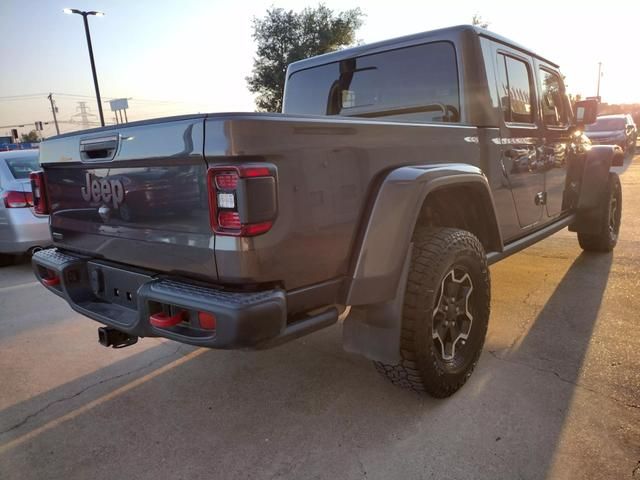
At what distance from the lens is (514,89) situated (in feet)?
11.3

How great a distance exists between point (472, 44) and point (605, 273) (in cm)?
289

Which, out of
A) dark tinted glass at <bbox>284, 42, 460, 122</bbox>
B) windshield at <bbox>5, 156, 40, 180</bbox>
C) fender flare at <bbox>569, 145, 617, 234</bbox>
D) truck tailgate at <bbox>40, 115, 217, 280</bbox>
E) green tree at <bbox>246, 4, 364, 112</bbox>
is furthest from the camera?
green tree at <bbox>246, 4, 364, 112</bbox>

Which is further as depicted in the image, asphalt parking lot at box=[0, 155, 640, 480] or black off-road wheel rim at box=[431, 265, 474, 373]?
black off-road wheel rim at box=[431, 265, 474, 373]

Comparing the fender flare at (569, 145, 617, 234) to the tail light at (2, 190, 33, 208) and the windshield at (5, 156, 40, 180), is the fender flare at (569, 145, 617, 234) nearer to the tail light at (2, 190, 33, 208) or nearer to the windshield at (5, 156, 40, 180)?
the tail light at (2, 190, 33, 208)

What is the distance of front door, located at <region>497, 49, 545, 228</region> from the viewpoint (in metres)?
3.23

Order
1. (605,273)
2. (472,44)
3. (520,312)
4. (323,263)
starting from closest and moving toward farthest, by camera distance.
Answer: (323,263) → (472,44) → (520,312) → (605,273)

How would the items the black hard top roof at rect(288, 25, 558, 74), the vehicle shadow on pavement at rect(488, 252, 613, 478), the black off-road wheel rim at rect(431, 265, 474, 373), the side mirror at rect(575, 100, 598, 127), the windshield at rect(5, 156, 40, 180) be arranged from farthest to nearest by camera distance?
the windshield at rect(5, 156, 40, 180) → the side mirror at rect(575, 100, 598, 127) → the black hard top roof at rect(288, 25, 558, 74) → the black off-road wheel rim at rect(431, 265, 474, 373) → the vehicle shadow on pavement at rect(488, 252, 613, 478)

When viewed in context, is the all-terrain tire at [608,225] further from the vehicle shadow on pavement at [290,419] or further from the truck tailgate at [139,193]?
the truck tailgate at [139,193]

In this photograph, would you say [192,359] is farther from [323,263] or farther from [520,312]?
[520,312]

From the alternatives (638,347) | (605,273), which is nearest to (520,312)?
(638,347)

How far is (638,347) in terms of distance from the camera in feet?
9.87

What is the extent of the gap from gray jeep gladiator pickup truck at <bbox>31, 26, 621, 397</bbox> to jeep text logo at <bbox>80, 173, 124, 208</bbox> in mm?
11

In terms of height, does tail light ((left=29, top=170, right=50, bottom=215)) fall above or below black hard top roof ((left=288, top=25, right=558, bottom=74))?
below

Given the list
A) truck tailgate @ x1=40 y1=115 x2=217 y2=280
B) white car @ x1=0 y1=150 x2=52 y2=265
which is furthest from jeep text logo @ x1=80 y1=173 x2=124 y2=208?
white car @ x1=0 y1=150 x2=52 y2=265
